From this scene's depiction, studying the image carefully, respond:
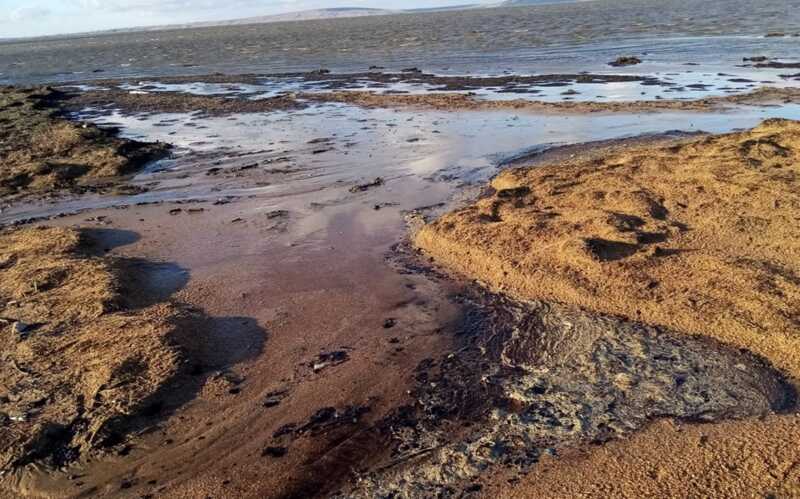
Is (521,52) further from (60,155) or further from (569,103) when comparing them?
(60,155)

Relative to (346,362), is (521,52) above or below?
above

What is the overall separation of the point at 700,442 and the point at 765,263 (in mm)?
2652

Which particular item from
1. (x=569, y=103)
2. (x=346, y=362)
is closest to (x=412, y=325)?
(x=346, y=362)

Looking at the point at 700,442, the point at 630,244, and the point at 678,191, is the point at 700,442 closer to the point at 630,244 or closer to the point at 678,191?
the point at 630,244

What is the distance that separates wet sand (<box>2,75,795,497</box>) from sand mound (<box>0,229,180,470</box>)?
0.91 ft

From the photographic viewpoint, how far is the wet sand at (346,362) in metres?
3.82

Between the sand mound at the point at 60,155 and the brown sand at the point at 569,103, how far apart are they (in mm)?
7784

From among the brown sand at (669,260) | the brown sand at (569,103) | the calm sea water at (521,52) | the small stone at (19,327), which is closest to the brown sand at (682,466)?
the brown sand at (669,260)

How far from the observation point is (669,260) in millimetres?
5785

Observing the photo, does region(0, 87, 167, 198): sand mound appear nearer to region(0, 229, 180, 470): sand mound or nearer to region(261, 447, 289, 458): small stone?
region(0, 229, 180, 470): sand mound

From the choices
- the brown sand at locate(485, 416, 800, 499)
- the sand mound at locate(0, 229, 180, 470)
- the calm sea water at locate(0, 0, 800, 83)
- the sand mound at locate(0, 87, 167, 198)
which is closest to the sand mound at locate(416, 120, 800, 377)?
the brown sand at locate(485, 416, 800, 499)

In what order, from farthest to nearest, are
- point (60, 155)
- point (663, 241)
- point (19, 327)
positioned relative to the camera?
point (60, 155) < point (663, 241) < point (19, 327)

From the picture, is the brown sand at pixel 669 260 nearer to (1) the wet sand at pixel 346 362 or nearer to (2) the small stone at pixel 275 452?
(1) the wet sand at pixel 346 362

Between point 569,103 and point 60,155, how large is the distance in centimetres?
1305
